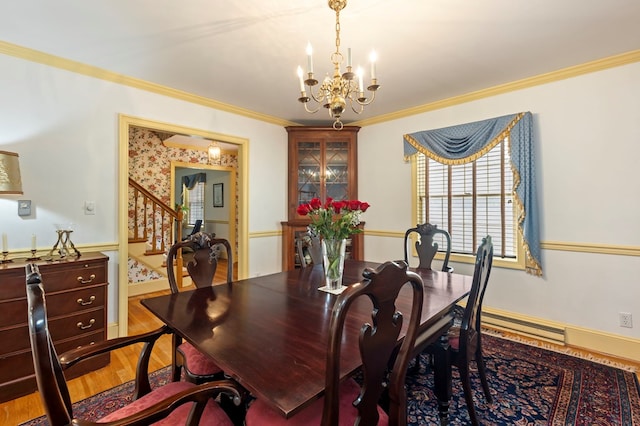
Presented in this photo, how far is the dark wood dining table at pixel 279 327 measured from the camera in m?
0.94

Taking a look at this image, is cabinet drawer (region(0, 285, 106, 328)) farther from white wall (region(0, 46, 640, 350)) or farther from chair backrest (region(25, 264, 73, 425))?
chair backrest (region(25, 264, 73, 425))

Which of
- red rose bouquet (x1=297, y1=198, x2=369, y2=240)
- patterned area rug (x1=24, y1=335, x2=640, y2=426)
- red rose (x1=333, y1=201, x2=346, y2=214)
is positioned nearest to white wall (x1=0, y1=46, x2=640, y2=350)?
patterned area rug (x1=24, y1=335, x2=640, y2=426)

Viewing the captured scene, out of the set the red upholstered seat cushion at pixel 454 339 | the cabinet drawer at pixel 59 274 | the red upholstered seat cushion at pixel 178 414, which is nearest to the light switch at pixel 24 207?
the cabinet drawer at pixel 59 274

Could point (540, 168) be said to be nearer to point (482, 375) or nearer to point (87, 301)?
point (482, 375)

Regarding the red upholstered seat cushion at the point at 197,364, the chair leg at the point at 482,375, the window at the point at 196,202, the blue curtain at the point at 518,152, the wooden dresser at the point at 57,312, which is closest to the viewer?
the red upholstered seat cushion at the point at 197,364

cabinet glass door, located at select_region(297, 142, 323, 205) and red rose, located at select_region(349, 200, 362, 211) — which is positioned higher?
cabinet glass door, located at select_region(297, 142, 323, 205)

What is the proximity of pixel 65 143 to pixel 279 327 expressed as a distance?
2.65m

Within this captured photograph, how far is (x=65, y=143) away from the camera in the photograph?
2.60 m

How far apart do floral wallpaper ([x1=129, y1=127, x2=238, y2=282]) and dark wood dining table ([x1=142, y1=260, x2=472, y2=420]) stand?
3.65 metres

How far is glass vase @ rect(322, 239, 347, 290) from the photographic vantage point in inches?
70.7

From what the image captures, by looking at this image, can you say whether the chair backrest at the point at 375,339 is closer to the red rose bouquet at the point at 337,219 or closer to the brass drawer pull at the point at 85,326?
the red rose bouquet at the point at 337,219

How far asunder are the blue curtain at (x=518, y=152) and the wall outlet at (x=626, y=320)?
639 millimetres

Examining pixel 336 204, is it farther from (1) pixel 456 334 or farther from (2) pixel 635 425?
(2) pixel 635 425

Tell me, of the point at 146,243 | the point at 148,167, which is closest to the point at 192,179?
the point at 148,167
